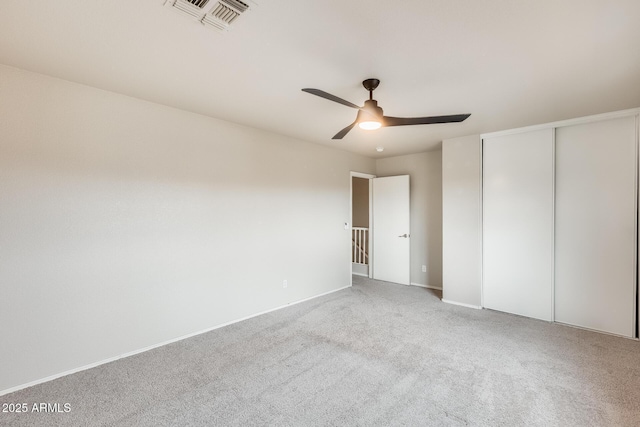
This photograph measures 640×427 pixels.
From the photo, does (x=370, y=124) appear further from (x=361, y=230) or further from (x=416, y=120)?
(x=361, y=230)

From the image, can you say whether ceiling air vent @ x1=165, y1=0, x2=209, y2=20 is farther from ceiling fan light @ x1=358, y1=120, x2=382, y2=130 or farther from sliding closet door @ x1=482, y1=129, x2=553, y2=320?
sliding closet door @ x1=482, y1=129, x2=553, y2=320

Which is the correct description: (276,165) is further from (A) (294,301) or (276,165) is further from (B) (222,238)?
(A) (294,301)

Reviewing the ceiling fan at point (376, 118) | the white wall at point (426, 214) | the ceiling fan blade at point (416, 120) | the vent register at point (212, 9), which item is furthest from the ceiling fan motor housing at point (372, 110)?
the white wall at point (426, 214)

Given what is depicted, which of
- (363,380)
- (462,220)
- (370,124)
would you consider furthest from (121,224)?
(462,220)

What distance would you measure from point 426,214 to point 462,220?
1027mm

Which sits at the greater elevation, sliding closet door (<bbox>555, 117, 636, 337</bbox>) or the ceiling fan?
the ceiling fan

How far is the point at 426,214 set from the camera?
17.3 ft

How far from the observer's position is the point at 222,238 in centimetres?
349

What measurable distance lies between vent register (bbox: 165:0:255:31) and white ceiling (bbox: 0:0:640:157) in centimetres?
7

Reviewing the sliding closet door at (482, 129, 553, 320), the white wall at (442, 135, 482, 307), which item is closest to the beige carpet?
the sliding closet door at (482, 129, 553, 320)

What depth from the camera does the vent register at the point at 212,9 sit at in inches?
61.3

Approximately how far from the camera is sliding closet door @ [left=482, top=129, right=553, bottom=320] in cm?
364

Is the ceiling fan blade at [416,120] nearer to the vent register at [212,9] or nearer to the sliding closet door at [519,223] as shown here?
the vent register at [212,9]

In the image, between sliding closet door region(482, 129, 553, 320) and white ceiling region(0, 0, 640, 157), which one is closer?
white ceiling region(0, 0, 640, 157)
